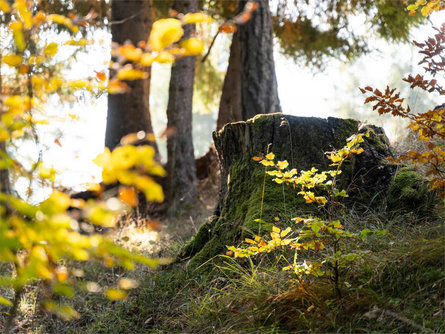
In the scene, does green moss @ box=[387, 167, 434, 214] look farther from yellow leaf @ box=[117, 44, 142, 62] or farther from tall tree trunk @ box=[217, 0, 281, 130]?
tall tree trunk @ box=[217, 0, 281, 130]

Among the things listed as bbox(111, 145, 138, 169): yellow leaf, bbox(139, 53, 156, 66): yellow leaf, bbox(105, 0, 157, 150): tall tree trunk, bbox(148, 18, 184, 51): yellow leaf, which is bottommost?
bbox(111, 145, 138, 169): yellow leaf

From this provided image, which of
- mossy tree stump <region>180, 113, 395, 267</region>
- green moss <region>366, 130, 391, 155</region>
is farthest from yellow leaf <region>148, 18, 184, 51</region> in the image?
green moss <region>366, 130, 391, 155</region>

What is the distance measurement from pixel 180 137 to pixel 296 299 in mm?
5968

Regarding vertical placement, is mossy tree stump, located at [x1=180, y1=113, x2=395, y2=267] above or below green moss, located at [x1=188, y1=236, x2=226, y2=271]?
above

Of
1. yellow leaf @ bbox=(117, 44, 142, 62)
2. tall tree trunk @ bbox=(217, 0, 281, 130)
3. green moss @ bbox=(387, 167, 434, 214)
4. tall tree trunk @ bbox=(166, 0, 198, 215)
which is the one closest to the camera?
yellow leaf @ bbox=(117, 44, 142, 62)

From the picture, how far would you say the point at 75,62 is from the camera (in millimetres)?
8977

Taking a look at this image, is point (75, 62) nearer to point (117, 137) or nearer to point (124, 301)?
point (117, 137)

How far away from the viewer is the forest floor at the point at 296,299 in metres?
2.20

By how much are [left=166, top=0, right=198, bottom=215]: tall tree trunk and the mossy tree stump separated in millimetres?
4131

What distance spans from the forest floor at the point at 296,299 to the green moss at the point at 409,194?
0.12 metres

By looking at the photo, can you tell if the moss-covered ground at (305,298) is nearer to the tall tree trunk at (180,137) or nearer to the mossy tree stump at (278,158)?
the mossy tree stump at (278,158)

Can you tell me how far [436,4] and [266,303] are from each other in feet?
6.59

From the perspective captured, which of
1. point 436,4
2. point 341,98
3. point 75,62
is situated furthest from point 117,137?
point 341,98

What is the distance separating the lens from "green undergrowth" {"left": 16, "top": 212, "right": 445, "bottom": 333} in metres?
2.19
